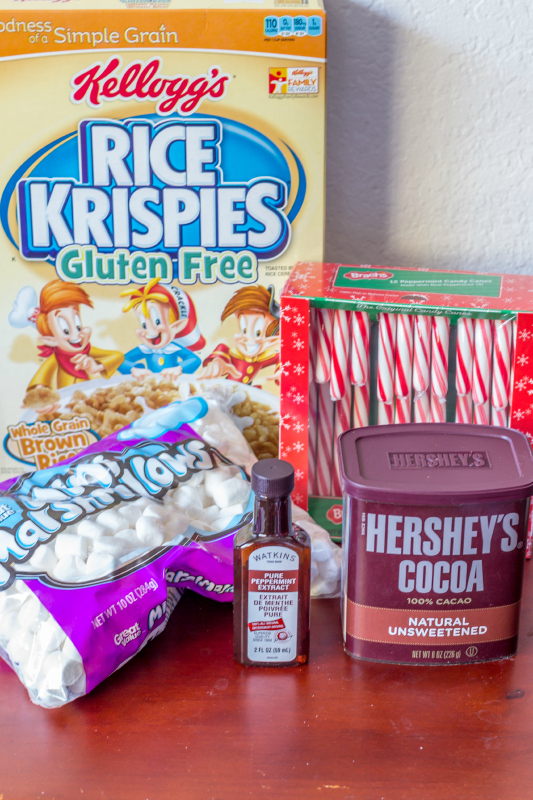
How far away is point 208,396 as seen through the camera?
1013 millimetres

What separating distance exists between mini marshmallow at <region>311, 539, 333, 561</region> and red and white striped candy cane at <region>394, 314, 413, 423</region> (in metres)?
0.20

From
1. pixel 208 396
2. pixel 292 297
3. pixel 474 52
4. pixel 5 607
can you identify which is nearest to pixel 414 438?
pixel 292 297

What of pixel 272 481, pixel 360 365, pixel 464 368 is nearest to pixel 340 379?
pixel 360 365

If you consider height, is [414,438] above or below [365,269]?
below

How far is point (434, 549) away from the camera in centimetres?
72

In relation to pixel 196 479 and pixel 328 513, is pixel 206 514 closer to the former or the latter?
pixel 196 479

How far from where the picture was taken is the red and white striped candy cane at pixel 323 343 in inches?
35.0

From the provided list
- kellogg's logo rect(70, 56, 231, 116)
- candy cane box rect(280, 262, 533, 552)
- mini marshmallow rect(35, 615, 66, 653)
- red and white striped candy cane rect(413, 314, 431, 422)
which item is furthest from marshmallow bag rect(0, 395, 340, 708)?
kellogg's logo rect(70, 56, 231, 116)

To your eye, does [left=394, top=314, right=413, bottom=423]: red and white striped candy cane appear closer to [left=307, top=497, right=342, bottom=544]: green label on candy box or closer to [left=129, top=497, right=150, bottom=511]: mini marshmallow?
[left=307, top=497, right=342, bottom=544]: green label on candy box

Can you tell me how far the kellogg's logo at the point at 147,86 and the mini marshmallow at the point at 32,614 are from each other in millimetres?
644

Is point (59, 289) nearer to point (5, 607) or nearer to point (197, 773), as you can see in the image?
point (5, 607)

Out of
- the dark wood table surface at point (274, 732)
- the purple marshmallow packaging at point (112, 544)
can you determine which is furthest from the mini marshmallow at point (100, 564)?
the dark wood table surface at point (274, 732)

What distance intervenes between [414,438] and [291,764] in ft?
1.14

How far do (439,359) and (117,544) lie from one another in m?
0.44
